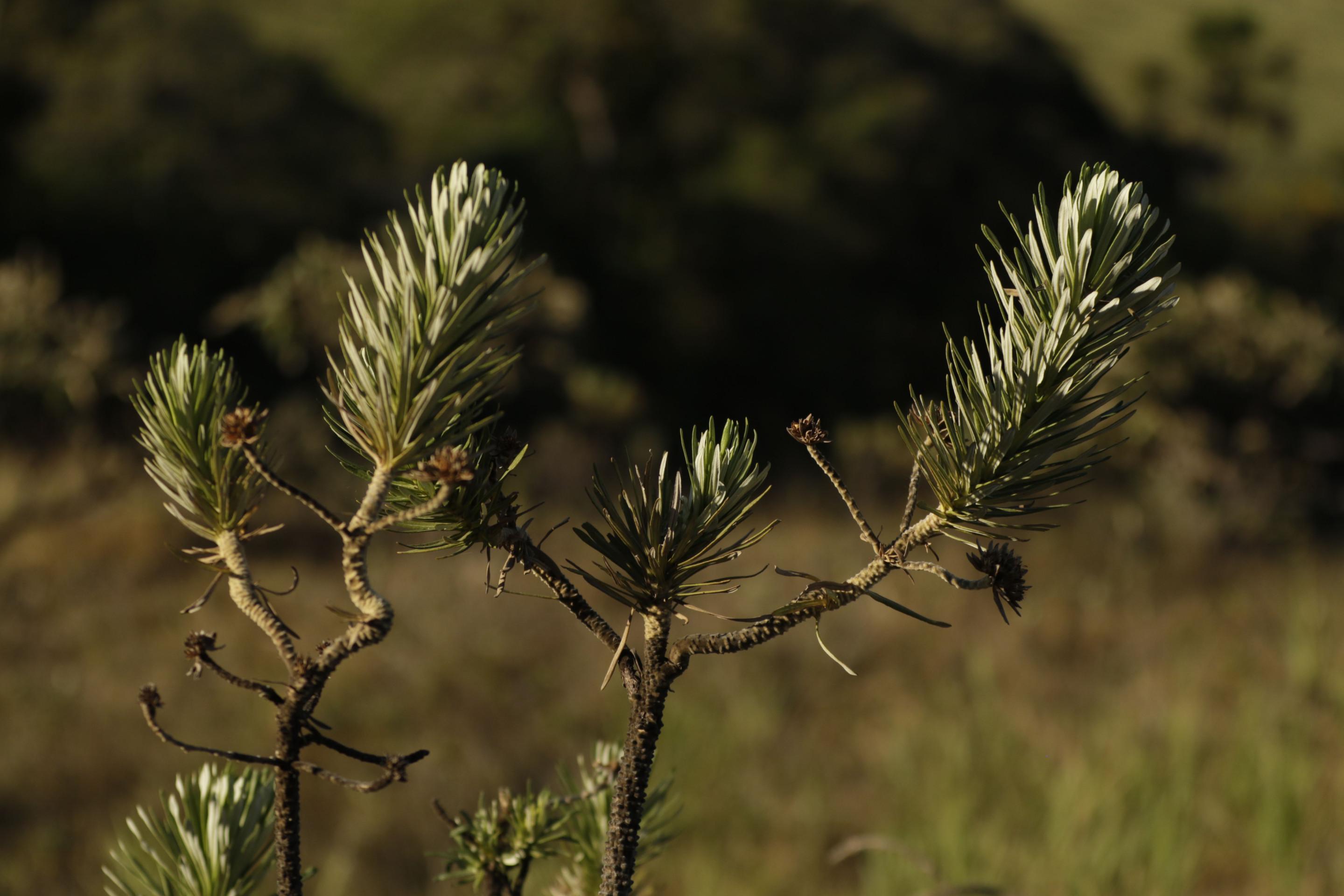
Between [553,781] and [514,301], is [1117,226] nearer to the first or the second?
[514,301]

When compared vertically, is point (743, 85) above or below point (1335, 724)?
above

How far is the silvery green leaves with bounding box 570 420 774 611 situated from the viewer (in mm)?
429

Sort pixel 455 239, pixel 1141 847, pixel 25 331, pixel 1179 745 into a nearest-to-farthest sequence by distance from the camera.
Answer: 1. pixel 455 239
2. pixel 1141 847
3. pixel 1179 745
4. pixel 25 331

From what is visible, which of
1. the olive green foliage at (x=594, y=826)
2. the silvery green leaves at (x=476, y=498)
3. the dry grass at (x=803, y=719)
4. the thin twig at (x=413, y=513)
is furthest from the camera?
the dry grass at (x=803, y=719)

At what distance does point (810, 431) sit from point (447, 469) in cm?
18

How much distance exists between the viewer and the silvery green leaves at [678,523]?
0.43 m

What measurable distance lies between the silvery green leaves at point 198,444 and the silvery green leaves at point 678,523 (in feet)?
0.51

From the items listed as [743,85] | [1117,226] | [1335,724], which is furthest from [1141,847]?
[743,85]

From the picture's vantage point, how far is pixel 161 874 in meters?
0.48

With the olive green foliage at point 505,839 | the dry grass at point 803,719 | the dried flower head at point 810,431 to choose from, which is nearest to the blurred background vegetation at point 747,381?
the dry grass at point 803,719

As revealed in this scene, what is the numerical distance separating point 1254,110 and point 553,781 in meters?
10.4

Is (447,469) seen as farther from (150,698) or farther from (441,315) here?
(150,698)

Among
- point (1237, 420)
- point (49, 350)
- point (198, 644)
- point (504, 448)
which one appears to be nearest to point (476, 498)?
point (504, 448)

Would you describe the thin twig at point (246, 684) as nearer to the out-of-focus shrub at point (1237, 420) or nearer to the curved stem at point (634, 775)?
the curved stem at point (634, 775)
